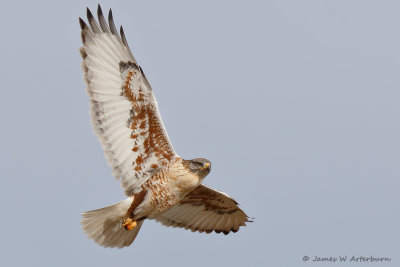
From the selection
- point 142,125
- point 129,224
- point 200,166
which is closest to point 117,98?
point 142,125

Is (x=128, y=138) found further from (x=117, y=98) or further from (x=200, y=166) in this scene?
(x=200, y=166)

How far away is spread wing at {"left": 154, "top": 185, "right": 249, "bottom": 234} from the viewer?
12.2m

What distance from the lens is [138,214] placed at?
1113 cm

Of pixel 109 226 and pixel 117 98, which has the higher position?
pixel 117 98

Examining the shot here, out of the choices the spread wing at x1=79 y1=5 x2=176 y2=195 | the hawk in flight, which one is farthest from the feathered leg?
the spread wing at x1=79 y1=5 x2=176 y2=195

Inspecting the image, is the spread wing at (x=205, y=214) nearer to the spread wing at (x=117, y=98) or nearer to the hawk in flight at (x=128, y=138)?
the hawk in flight at (x=128, y=138)

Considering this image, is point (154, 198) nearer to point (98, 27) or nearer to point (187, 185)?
point (187, 185)

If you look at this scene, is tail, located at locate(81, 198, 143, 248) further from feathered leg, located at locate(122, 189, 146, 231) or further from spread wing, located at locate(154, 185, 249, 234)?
spread wing, located at locate(154, 185, 249, 234)

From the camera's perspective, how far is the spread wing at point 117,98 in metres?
10.8

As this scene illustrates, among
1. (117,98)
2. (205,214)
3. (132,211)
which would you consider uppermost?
(117,98)

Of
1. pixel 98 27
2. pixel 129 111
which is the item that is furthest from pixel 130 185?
pixel 98 27

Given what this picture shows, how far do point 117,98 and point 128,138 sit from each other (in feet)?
2.05

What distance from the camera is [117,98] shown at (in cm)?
1087

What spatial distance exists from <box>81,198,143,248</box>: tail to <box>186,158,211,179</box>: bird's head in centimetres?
106
